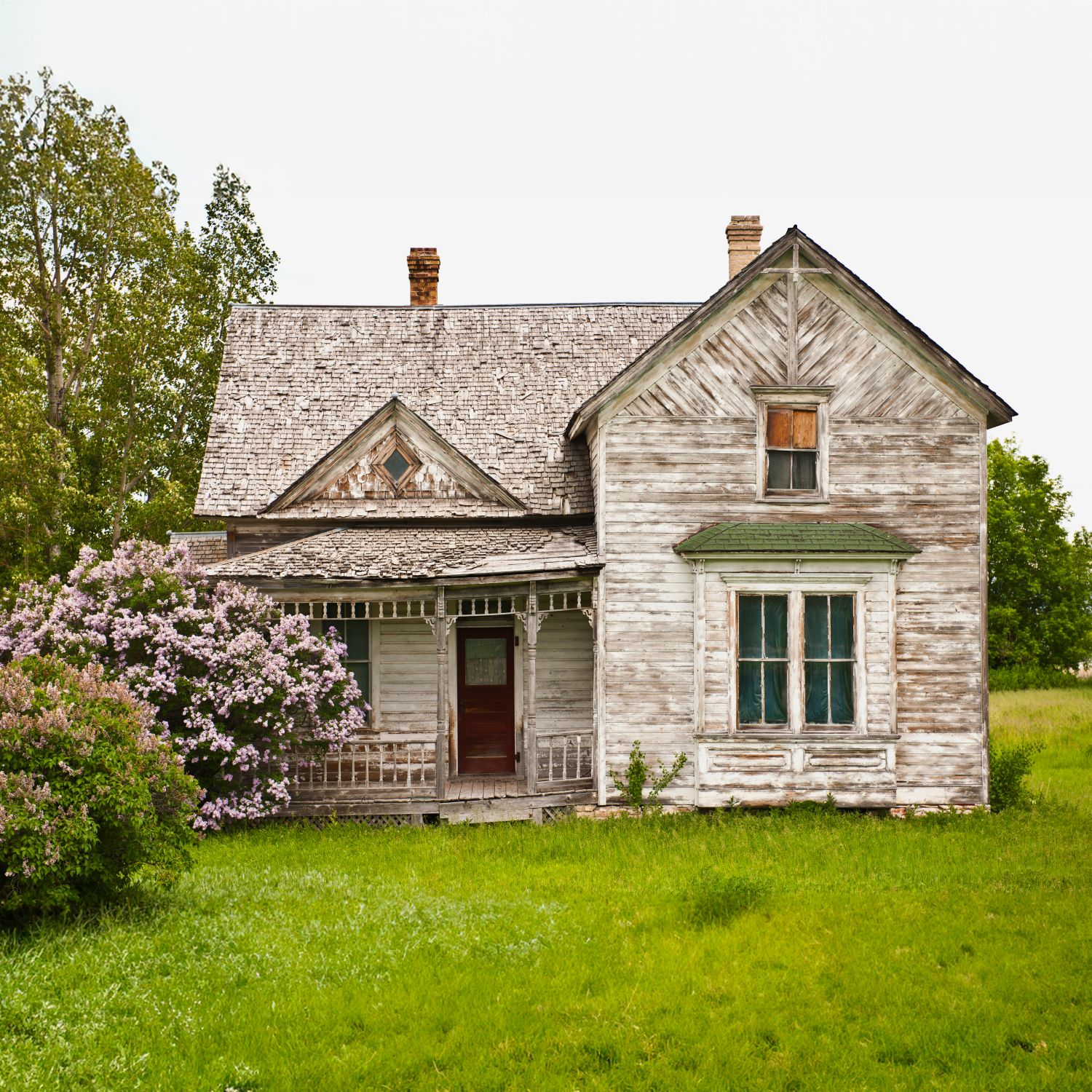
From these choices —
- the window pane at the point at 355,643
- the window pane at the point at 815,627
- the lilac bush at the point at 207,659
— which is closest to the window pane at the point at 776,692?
the window pane at the point at 815,627

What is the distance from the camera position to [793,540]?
15047 millimetres

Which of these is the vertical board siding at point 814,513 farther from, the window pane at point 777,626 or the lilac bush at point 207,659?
the lilac bush at point 207,659

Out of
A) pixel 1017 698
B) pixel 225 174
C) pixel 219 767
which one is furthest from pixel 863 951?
pixel 225 174

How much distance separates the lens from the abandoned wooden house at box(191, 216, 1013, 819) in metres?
15.0

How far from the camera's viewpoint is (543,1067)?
24.0ft

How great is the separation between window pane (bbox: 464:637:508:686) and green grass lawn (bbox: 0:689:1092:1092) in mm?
4712

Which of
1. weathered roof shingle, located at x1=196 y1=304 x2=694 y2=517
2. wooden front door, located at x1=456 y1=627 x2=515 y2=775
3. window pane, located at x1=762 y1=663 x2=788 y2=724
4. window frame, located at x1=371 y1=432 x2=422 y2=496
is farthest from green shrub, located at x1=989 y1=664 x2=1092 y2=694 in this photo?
window frame, located at x1=371 y1=432 x2=422 y2=496

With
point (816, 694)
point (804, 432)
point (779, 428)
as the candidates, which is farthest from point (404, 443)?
point (816, 694)

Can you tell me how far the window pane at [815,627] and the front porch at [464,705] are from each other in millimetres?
2916

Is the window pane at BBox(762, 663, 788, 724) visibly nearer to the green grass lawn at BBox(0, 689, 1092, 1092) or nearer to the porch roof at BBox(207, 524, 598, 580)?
the green grass lawn at BBox(0, 689, 1092, 1092)

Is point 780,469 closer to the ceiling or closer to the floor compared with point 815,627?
closer to the ceiling

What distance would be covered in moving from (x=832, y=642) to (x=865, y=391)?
3600 mm

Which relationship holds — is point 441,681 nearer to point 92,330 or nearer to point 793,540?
point 793,540

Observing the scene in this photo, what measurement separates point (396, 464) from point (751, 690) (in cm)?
705
